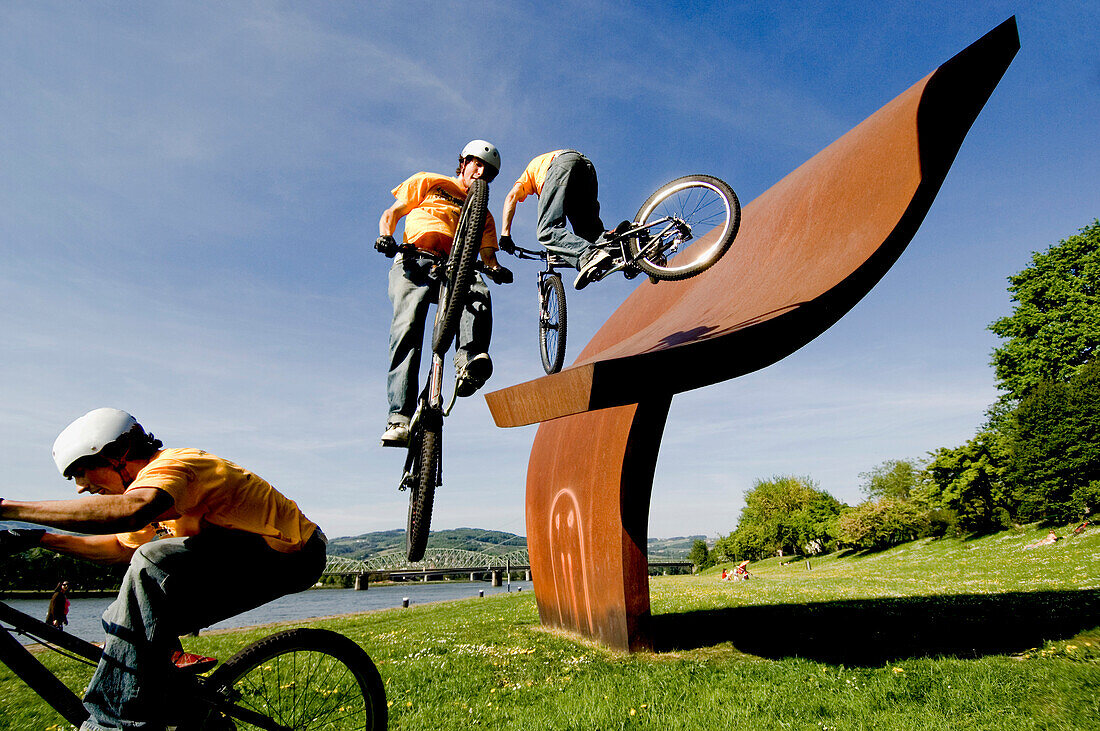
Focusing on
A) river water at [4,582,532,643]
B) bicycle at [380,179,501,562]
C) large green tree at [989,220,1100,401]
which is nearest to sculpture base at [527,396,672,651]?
bicycle at [380,179,501,562]

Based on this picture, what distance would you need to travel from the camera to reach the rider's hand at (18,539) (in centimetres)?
228

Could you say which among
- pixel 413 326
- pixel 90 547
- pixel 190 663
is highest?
pixel 413 326

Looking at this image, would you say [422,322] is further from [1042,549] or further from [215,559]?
[1042,549]

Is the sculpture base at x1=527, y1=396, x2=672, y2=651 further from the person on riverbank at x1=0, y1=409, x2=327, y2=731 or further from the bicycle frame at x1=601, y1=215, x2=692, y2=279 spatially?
the person on riverbank at x1=0, y1=409, x2=327, y2=731

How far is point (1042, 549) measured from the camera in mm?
25000

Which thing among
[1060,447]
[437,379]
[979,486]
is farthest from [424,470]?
[979,486]

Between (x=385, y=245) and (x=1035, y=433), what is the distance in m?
41.5

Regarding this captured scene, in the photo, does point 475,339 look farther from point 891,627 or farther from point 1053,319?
point 1053,319

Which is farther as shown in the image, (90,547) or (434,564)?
(434,564)

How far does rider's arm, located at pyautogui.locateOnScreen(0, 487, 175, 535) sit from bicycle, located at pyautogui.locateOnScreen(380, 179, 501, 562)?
266 cm

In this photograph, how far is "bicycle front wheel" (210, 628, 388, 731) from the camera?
114 inches

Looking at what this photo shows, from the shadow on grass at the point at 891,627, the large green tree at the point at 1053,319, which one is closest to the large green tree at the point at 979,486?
the large green tree at the point at 1053,319

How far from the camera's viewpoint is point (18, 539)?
232cm

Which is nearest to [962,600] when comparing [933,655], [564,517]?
[933,655]
